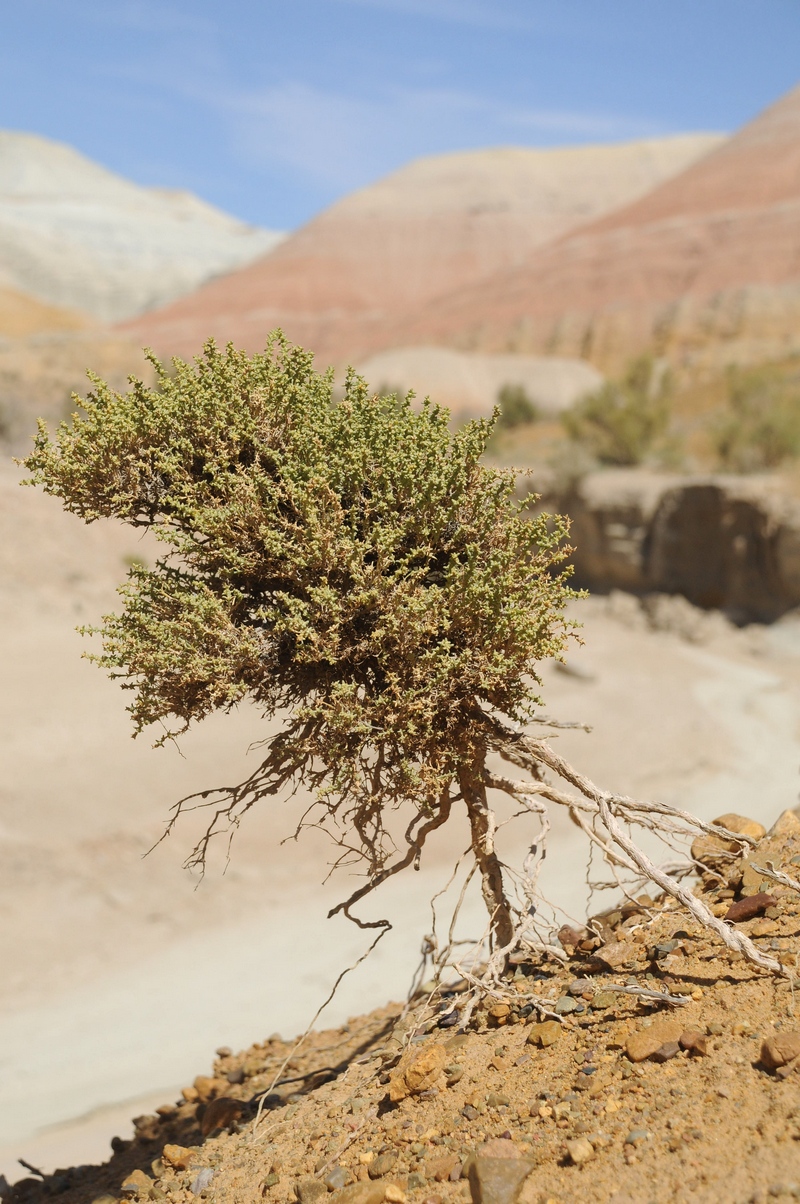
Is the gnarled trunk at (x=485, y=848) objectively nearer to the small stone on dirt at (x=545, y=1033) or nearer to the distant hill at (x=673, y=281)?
the small stone on dirt at (x=545, y=1033)

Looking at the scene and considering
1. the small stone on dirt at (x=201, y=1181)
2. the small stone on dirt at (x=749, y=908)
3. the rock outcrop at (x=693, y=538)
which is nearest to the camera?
the small stone on dirt at (x=201, y=1181)

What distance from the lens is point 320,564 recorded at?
435cm

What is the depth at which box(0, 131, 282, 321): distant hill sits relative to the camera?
272 ft

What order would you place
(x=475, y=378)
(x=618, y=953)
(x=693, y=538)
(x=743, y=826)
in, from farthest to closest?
(x=475, y=378) → (x=693, y=538) → (x=743, y=826) → (x=618, y=953)

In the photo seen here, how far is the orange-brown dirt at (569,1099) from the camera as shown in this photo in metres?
3.40

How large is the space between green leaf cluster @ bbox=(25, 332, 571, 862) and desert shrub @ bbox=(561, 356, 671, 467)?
2055 cm

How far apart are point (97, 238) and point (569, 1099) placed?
320ft

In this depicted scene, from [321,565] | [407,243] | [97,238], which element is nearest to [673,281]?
[407,243]

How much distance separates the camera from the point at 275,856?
1107 centimetres

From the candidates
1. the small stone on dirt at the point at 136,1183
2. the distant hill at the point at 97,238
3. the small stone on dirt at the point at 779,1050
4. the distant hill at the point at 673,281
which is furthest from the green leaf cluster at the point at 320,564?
the distant hill at the point at 97,238

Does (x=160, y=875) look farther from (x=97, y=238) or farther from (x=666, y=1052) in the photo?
(x=97, y=238)

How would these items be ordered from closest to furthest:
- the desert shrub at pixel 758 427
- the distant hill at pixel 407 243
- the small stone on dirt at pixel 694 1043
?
the small stone on dirt at pixel 694 1043 < the desert shrub at pixel 758 427 < the distant hill at pixel 407 243

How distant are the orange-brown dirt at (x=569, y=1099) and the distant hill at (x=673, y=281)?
3738 centimetres

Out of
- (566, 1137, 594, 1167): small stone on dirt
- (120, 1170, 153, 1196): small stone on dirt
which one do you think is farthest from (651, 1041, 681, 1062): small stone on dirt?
(120, 1170, 153, 1196): small stone on dirt
